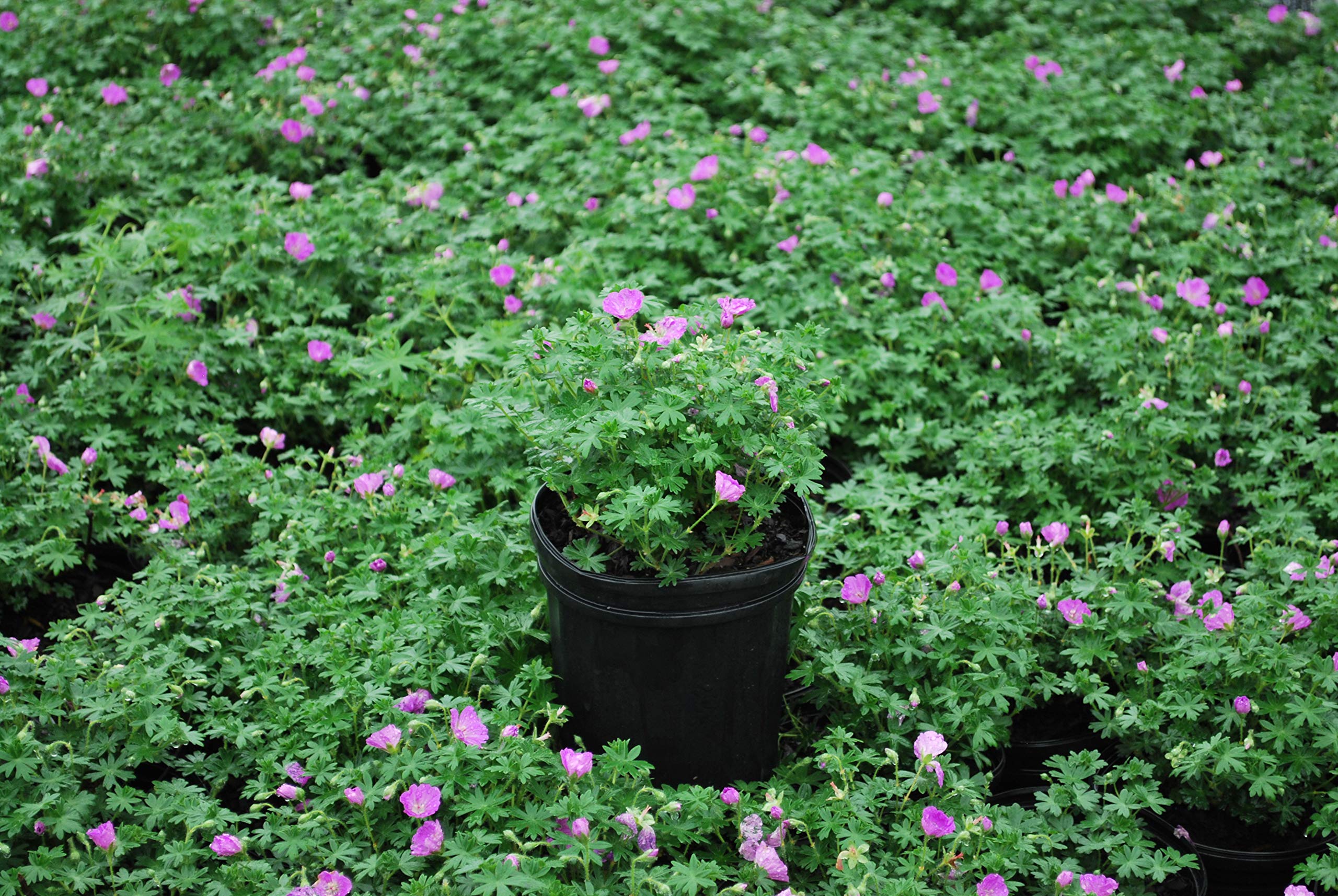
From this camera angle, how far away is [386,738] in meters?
2.28

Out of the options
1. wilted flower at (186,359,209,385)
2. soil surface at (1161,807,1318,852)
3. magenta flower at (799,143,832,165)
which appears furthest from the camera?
magenta flower at (799,143,832,165)

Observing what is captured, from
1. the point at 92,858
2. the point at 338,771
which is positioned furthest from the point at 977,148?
the point at 92,858

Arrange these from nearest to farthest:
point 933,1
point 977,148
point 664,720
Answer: point 664,720 → point 977,148 → point 933,1

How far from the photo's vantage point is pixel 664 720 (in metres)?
2.47

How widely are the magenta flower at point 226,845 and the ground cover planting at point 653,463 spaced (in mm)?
59

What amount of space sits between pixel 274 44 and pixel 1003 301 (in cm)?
454

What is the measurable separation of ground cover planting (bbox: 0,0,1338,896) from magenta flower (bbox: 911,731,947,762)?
0.12 metres

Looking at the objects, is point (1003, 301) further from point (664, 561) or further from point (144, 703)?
point (144, 703)

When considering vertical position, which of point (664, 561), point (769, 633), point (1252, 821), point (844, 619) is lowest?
point (1252, 821)

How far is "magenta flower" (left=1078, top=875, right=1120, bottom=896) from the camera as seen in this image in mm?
2215

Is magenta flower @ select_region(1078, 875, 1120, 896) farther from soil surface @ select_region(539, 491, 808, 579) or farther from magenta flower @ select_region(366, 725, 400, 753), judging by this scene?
magenta flower @ select_region(366, 725, 400, 753)

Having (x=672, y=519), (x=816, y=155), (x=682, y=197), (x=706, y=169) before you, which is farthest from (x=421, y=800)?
(x=816, y=155)

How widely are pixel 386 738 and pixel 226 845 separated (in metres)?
0.37

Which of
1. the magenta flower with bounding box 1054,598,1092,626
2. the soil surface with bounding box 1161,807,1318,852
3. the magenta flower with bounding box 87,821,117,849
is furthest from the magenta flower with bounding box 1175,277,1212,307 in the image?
the magenta flower with bounding box 87,821,117,849
